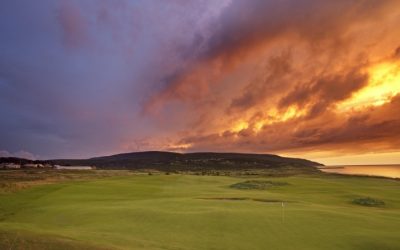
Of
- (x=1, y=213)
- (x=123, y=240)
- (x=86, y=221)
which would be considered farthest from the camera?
(x=1, y=213)

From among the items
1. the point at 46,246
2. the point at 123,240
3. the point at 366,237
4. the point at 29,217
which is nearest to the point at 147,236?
the point at 123,240

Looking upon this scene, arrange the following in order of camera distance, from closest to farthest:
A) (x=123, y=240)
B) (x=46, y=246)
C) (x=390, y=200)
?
(x=46, y=246)
(x=123, y=240)
(x=390, y=200)

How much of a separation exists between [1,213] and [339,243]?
106 feet

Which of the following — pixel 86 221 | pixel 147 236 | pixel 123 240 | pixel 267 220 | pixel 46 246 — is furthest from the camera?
pixel 86 221

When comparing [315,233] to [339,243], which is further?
[315,233]

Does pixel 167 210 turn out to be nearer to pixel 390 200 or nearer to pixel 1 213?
pixel 1 213

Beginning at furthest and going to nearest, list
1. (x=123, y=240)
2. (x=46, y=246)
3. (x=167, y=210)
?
(x=167, y=210) → (x=123, y=240) → (x=46, y=246)

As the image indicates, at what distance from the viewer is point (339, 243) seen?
65.5 feet

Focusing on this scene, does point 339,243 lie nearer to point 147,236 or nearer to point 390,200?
point 147,236

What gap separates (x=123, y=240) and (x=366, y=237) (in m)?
14.3

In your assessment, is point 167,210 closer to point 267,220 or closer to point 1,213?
point 267,220

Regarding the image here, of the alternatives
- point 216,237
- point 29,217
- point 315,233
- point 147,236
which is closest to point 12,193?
point 29,217

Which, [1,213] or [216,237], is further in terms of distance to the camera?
[1,213]

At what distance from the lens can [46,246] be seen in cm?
1578
